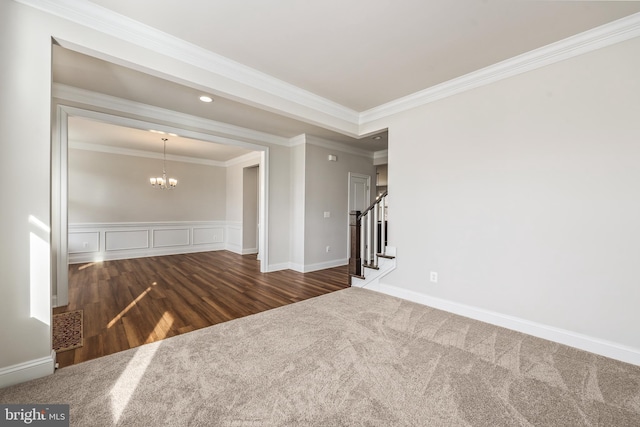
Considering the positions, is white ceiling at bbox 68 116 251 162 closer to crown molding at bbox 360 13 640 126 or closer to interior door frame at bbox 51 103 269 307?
interior door frame at bbox 51 103 269 307

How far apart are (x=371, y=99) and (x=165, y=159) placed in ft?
19.5

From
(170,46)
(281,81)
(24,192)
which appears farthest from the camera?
(281,81)

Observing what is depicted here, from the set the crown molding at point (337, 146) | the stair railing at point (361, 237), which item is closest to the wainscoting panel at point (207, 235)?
the crown molding at point (337, 146)

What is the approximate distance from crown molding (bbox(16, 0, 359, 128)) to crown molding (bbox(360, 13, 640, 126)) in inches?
51.3

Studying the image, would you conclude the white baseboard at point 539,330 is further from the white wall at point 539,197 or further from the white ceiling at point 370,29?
the white ceiling at point 370,29

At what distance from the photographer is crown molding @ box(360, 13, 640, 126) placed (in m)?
2.23

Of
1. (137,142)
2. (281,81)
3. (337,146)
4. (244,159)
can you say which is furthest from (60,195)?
(337,146)

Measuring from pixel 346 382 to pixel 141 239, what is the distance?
273 inches

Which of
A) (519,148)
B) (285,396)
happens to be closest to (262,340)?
(285,396)

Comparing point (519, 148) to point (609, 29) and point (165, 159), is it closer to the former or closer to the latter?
point (609, 29)

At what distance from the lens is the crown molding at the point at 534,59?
223 cm

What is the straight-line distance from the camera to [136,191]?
22.3ft

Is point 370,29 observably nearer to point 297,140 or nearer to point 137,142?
point 297,140

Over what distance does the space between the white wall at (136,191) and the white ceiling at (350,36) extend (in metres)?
3.87
